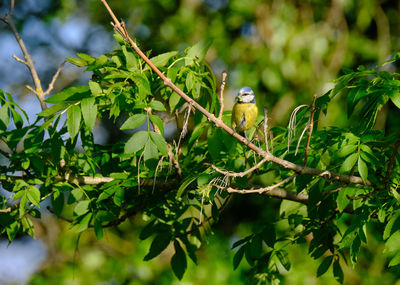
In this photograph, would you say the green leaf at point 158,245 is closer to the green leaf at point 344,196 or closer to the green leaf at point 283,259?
the green leaf at point 283,259

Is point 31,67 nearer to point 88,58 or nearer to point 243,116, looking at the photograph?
point 88,58

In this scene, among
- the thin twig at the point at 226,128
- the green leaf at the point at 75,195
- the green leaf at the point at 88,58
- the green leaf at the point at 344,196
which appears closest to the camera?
the thin twig at the point at 226,128

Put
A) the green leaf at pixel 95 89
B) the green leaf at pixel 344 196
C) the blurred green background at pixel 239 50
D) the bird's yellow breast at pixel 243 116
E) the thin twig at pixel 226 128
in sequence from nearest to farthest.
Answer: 1. the thin twig at pixel 226 128
2. the green leaf at pixel 344 196
3. the green leaf at pixel 95 89
4. the bird's yellow breast at pixel 243 116
5. the blurred green background at pixel 239 50

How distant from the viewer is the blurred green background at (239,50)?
448 centimetres

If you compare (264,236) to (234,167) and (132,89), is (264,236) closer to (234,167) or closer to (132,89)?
(234,167)

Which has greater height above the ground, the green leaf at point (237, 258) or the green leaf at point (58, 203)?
the green leaf at point (58, 203)

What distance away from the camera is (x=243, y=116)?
194cm

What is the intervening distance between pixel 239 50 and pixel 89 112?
11.2 feet

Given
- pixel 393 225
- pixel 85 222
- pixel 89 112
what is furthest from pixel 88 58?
pixel 393 225

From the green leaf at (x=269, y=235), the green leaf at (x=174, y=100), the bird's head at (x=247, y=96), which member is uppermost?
the green leaf at (x=174, y=100)

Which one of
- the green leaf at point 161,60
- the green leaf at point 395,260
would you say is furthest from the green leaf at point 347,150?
the green leaf at point 161,60

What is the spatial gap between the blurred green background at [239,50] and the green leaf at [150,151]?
8.59ft

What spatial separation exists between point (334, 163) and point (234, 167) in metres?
0.38

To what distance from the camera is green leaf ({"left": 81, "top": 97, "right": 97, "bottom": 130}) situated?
156 cm
